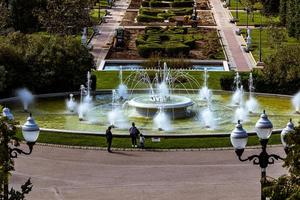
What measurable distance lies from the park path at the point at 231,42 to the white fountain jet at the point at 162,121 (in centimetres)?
1688

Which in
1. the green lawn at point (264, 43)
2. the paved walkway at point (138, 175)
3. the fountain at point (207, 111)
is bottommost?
the fountain at point (207, 111)

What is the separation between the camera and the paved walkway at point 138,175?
2366 cm

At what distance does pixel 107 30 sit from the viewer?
70.9 metres

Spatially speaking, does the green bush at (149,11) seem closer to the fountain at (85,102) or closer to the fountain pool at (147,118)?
the fountain pool at (147,118)

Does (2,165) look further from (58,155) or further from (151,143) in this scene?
(151,143)

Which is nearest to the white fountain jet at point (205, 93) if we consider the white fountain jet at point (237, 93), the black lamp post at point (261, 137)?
the white fountain jet at point (237, 93)

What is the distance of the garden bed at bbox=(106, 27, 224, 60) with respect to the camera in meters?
56.4

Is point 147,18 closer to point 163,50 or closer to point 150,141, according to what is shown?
point 163,50

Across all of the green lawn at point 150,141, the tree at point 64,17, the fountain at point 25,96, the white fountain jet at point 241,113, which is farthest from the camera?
the tree at point 64,17

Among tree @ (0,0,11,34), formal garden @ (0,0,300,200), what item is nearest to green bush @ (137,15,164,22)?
formal garden @ (0,0,300,200)

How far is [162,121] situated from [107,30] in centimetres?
3709

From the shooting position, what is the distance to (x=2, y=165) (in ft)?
49.1

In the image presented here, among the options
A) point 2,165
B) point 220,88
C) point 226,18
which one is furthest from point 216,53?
point 2,165

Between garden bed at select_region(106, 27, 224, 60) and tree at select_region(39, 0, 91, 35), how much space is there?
13.2ft
